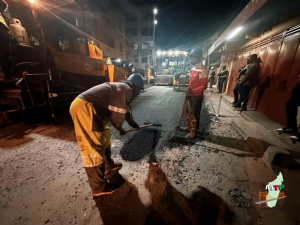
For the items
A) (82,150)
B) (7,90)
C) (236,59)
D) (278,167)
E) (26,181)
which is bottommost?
(26,181)

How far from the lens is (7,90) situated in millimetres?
3719

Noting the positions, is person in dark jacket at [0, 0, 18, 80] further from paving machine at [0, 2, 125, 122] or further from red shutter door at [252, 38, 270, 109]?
red shutter door at [252, 38, 270, 109]

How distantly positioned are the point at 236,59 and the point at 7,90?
1065cm

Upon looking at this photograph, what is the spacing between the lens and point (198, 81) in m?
3.08

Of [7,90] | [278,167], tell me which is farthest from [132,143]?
[7,90]

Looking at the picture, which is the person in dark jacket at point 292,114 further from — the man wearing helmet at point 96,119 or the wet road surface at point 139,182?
the man wearing helmet at point 96,119

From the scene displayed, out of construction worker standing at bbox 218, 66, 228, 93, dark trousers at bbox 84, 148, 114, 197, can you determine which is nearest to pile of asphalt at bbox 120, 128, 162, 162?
dark trousers at bbox 84, 148, 114, 197

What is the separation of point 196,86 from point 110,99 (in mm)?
2213

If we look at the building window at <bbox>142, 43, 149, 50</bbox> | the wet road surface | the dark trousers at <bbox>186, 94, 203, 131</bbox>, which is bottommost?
the wet road surface

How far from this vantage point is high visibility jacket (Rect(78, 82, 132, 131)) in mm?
1647

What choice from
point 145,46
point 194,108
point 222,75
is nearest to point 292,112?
point 194,108

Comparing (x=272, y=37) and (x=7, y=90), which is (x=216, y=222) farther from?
(x=272, y=37)

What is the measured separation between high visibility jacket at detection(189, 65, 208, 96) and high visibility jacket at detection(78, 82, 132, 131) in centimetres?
192

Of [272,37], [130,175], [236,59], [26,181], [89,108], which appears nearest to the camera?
[89,108]
